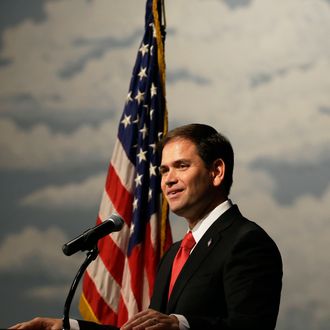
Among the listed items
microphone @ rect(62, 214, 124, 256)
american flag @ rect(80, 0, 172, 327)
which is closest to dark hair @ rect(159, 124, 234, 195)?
microphone @ rect(62, 214, 124, 256)

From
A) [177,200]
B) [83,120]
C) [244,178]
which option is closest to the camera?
[177,200]

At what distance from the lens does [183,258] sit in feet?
9.02

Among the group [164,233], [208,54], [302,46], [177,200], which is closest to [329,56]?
[302,46]

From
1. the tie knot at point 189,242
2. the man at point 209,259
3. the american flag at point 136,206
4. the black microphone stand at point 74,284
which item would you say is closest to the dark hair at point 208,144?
the man at point 209,259

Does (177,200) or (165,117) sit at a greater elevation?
(165,117)

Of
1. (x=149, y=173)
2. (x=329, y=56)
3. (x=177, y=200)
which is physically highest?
(x=329, y=56)

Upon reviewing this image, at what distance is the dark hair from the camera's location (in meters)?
2.74

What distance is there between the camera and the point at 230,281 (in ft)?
7.75

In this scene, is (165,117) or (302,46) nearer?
(165,117)

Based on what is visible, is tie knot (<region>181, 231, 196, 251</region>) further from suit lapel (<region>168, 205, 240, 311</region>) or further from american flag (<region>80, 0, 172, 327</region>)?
american flag (<region>80, 0, 172, 327</region>)

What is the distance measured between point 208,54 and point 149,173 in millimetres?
1211

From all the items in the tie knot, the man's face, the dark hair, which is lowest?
the tie knot

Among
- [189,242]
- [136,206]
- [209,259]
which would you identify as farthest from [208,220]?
[136,206]

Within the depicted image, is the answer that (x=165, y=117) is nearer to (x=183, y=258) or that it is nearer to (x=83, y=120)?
(x=83, y=120)
